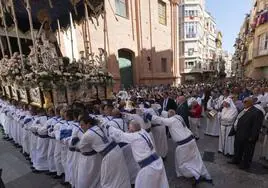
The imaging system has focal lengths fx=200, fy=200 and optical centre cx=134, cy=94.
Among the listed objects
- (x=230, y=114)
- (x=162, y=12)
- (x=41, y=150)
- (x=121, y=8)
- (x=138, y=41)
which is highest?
(x=162, y=12)

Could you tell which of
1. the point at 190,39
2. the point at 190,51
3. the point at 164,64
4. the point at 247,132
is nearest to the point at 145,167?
the point at 247,132

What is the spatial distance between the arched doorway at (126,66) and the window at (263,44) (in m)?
16.8

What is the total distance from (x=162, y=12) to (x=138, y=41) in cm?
610

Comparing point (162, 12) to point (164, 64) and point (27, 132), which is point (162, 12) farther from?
point (27, 132)

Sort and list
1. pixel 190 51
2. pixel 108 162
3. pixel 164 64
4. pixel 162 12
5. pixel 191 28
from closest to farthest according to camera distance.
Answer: pixel 108 162 → pixel 162 12 → pixel 164 64 → pixel 191 28 → pixel 190 51

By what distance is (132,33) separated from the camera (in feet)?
59.8

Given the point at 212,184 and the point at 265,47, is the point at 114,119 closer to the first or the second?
the point at 212,184

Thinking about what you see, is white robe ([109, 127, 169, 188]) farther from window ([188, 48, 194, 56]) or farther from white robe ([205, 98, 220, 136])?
window ([188, 48, 194, 56])

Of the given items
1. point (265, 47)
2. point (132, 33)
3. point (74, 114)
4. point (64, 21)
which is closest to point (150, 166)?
point (74, 114)

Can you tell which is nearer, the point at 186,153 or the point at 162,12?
the point at 186,153

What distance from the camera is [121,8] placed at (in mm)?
17031

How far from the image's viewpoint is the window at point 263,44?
23.8 meters

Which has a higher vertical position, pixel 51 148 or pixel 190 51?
pixel 190 51

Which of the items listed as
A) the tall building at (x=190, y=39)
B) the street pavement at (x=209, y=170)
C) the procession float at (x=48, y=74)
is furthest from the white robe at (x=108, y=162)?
the tall building at (x=190, y=39)
